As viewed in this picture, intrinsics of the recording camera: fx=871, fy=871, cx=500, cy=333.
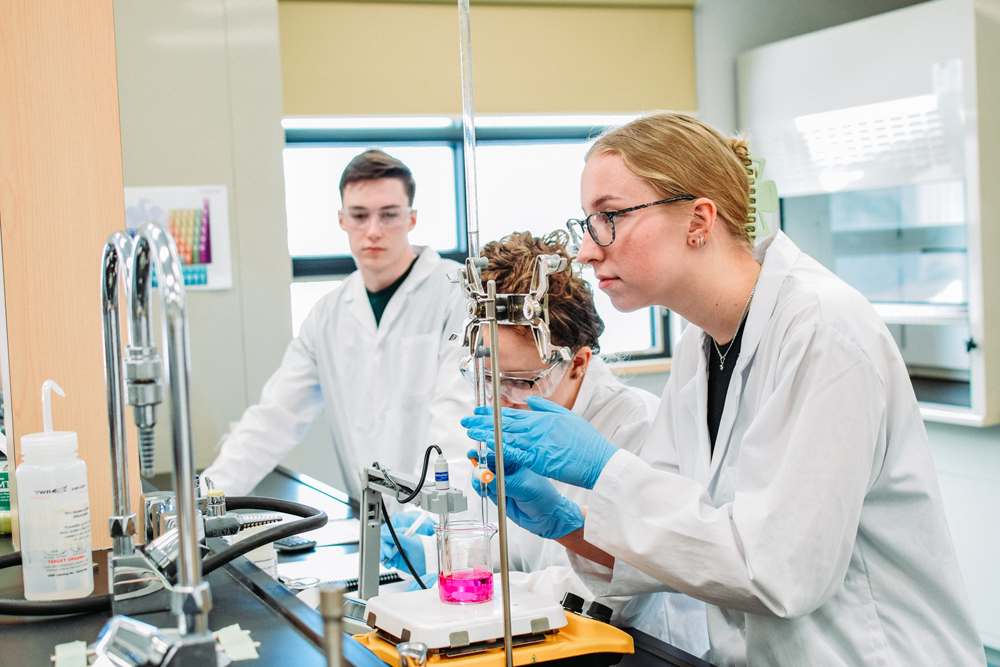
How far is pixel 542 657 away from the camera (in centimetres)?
101

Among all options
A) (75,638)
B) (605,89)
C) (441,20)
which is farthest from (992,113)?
(75,638)

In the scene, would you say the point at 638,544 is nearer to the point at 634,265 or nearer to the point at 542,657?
the point at 542,657

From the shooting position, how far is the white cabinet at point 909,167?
3.22 meters

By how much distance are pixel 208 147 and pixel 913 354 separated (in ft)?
10.3

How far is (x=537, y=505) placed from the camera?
57.6 inches

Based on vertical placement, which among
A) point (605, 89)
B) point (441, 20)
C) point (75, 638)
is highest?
point (441, 20)

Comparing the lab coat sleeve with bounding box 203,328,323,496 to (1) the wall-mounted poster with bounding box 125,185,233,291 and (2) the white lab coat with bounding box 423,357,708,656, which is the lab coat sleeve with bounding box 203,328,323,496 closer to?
(1) the wall-mounted poster with bounding box 125,185,233,291

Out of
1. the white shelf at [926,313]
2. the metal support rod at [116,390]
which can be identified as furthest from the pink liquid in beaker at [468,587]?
the white shelf at [926,313]

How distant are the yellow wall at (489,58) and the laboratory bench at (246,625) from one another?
2.90 meters

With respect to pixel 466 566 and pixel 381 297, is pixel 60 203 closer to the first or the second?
pixel 466 566

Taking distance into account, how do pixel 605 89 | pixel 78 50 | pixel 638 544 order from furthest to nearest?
1. pixel 605 89
2. pixel 78 50
3. pixel 638 544

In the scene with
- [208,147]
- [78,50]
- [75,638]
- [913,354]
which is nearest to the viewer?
[75,638]

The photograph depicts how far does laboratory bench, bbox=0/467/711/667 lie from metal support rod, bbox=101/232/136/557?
91mm

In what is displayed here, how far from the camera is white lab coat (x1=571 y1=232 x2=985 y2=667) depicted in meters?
1.14
